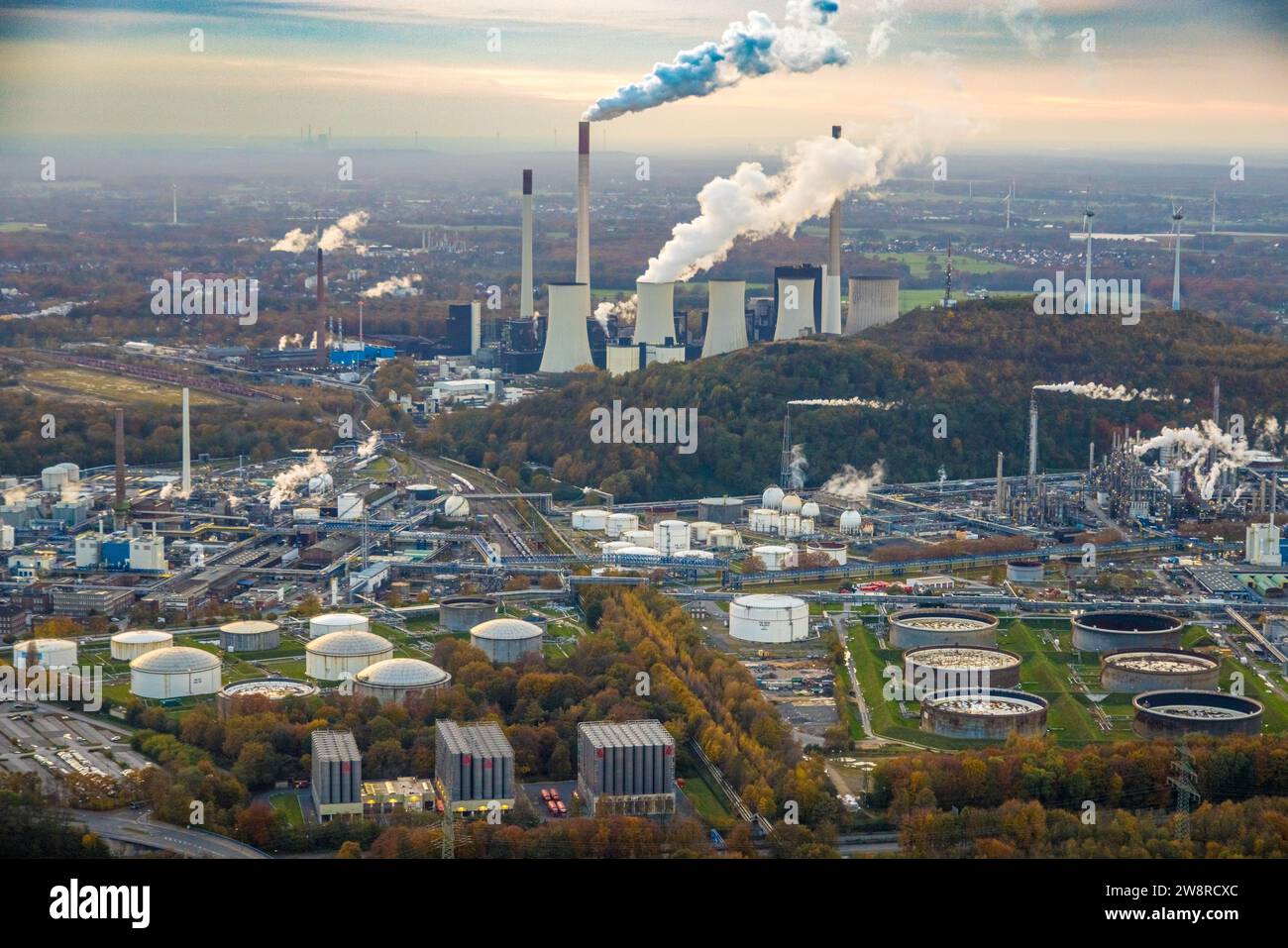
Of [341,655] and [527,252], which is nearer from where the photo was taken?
[341,655]

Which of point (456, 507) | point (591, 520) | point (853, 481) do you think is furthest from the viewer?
point (853, 481)

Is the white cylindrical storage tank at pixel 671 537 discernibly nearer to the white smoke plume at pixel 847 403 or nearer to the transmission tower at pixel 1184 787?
the white smoke plume at pixel 847 403

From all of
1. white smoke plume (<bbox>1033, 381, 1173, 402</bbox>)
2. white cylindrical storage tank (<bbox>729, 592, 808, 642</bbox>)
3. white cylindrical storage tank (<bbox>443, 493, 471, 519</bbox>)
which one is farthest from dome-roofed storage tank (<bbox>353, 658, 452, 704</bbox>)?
white smoke plume (<bbox>1033, 381, 1173, 402</bbox>)

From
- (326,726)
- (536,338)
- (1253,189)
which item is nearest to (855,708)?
(326,726)

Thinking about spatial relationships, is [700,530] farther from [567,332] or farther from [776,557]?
[567,332]

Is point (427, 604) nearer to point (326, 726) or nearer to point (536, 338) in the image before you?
point (326, 726)

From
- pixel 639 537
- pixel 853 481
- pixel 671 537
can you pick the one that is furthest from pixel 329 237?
pixel 671 537
